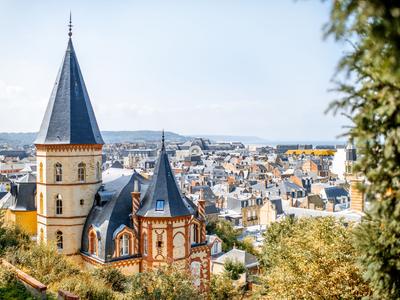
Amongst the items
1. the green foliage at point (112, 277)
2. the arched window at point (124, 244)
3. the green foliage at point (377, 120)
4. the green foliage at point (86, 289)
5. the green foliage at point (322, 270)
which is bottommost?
the green foliage at point (112, 277)

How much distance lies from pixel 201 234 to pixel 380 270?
24.8m

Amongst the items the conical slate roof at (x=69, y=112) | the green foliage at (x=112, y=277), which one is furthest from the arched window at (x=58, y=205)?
the green foliage at (x=112, y=277)

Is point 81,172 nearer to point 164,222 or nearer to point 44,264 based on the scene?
point 164,222

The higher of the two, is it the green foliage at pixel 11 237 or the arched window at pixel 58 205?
the arched window at pixel 58 205

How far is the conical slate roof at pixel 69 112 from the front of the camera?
Result: 31422mm

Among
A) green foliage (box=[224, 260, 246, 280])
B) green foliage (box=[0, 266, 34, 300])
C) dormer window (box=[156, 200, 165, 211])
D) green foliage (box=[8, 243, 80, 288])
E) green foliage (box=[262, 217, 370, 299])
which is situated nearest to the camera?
green foliage (box=[262, 217, 370, 299])

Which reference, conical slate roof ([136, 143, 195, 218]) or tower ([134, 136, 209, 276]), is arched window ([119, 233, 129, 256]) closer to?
tower ([134, 136, 209, 276])


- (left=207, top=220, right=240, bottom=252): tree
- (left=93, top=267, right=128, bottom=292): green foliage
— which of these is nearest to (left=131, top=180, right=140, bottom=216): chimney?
(left=93, top=267, right=128, bottom=292): green foliage

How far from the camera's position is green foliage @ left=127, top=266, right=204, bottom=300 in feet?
57.8

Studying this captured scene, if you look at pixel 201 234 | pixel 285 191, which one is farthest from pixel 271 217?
pixel 201 234

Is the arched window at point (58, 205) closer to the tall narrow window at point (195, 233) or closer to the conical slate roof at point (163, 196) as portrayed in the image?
the conical slate roof at point (163, 196)

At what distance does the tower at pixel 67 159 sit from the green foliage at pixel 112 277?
732 centimetres

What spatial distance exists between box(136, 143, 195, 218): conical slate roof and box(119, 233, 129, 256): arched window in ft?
5.93

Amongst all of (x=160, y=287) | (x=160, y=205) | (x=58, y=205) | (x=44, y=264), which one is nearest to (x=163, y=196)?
(x=160, y=205)
